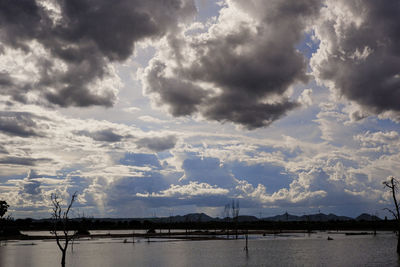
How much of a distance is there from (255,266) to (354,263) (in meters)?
17.2

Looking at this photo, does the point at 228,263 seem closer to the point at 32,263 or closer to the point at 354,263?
the point at 354,263

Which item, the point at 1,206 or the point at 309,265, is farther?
the point at 1,206

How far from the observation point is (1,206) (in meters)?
158

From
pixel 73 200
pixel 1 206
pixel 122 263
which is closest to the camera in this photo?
pixel 73 200

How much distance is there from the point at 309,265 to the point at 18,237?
14024 cm

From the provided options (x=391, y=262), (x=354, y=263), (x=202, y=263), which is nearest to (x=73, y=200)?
(x=202, y=263)

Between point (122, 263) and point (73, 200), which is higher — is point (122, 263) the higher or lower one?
the lower one

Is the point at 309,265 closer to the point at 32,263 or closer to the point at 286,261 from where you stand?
the point at 286,261

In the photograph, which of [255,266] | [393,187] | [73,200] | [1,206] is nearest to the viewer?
[73,200]

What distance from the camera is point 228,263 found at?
6869 centimetres

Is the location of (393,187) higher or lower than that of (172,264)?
higher

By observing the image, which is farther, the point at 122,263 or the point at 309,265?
the point at 122,263

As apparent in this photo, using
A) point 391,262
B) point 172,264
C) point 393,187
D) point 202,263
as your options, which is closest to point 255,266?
point 202,263

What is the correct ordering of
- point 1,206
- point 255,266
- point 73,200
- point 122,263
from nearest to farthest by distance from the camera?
point 73,200, point 255,266, point 122,263, point 1,206
